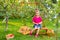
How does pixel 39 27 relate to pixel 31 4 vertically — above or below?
below

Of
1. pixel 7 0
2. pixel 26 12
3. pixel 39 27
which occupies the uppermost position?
pixel 7 0

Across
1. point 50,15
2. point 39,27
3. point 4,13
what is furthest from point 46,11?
point 4,13

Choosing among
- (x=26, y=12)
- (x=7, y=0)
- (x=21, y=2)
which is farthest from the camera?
(x=26, y=12)

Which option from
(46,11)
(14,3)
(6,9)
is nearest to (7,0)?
(14,3)

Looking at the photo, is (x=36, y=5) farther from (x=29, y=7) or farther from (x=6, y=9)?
(x=6, y=9)

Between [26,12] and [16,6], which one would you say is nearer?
[16,6]

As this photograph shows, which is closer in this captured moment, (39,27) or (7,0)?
(7,0)

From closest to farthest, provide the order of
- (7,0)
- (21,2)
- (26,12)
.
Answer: (7,0), (21,2), (26,12)

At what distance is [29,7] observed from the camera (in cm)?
910

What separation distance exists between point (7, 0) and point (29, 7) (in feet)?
4.36

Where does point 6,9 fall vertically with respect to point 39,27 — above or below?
above

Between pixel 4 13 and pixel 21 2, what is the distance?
85 centimetres

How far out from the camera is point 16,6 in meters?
8.59

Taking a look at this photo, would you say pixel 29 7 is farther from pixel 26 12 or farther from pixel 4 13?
pixel 4 13
